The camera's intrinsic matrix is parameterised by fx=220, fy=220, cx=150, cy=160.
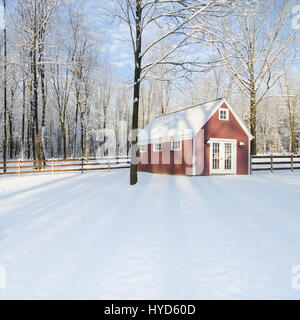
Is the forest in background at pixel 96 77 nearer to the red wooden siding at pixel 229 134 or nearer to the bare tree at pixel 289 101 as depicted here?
the bare tree at pixel 289 101

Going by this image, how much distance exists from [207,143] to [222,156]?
1.55 meters

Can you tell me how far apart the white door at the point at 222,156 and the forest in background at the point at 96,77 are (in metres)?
4.14

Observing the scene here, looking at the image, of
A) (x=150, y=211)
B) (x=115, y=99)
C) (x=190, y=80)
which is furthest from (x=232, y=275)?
(x=115, y=99)

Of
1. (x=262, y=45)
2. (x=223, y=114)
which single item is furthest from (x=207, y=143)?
(x=262, y=45)

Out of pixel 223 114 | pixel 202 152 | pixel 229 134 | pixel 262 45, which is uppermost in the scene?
pixel 262 45

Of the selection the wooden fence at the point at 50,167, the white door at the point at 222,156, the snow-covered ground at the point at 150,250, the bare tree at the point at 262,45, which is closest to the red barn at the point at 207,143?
the white door at the point at 222,156

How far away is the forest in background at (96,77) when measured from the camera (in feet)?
48.1

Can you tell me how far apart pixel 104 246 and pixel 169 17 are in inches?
367

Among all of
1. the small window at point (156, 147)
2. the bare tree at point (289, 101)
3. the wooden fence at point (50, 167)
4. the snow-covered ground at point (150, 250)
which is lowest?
the snow-covered ground at point (150, 250)

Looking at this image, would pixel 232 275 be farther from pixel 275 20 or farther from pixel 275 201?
pixel 275 20

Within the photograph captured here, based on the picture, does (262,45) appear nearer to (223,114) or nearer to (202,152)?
(223,114)

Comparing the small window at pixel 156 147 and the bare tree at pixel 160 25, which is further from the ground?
the bare tree at pixel 160 25

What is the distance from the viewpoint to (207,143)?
46.6 feet

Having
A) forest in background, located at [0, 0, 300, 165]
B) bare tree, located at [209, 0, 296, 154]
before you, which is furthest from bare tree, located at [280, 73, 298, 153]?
bare tree, located at [209, 0, 296, 154]
